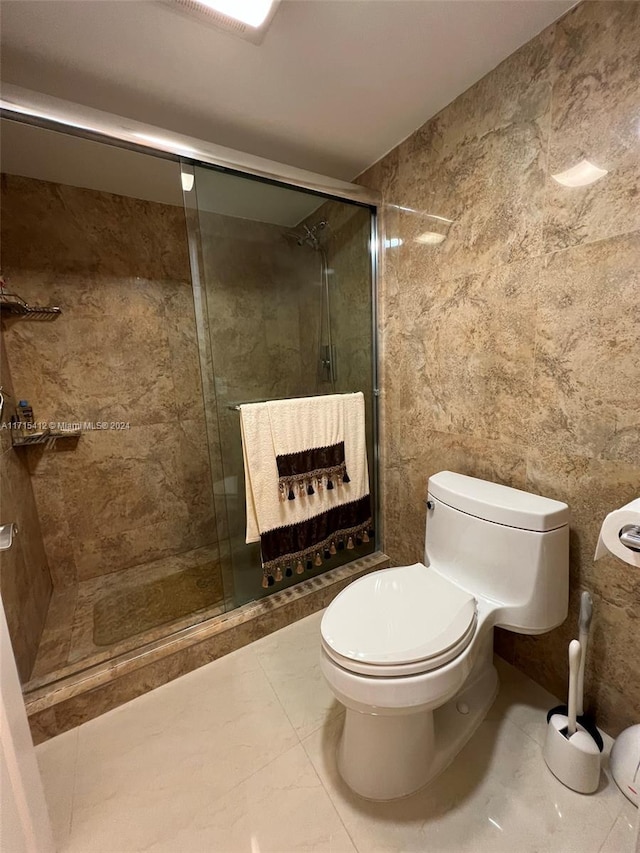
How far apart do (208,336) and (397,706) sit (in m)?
1.30

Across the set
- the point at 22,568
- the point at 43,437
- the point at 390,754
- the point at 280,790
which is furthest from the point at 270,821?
the point at 43,437

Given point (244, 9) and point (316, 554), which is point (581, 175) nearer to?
point (244, 9)

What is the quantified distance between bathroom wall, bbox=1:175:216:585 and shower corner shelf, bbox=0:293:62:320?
0.03 metres

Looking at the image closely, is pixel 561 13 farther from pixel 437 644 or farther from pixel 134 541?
pixel 134 541

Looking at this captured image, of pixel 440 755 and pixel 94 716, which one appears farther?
pixel 94 716

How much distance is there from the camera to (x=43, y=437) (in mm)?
1686

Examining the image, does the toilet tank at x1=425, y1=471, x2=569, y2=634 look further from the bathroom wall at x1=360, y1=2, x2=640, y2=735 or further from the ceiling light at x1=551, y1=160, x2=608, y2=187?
the ceiling light at x1=551, y1=160, x2=608, y2=187

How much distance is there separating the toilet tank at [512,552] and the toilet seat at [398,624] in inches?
4.0

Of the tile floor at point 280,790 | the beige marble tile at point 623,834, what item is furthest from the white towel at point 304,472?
the beige marble tile at point 623,834

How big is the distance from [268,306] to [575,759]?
6.04 ft

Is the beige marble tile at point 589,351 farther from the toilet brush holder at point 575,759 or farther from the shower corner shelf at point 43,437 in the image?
the shower corner shelf at point 43,437

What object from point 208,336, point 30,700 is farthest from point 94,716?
point 208,336

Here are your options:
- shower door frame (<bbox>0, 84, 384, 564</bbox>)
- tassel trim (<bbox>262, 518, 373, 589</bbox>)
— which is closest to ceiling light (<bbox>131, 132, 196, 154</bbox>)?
shower door frame (<bbox>0, 84, 384, 564</bbox>)

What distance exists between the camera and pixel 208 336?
1.36 meters
